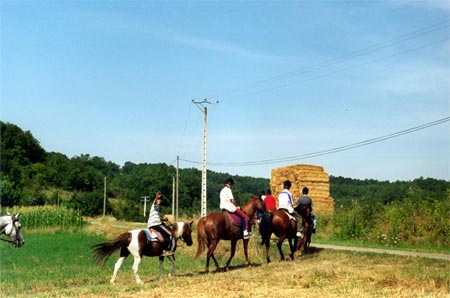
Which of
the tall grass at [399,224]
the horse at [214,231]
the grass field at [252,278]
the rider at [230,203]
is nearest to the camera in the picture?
the grass field at [252,278]

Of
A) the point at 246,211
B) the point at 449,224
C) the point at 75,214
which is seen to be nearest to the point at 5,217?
the point at 246,211

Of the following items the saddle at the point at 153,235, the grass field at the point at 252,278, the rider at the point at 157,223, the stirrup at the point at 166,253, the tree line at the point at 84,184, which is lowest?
the grass field at the point at 252,278

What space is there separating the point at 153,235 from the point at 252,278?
3.17 meters

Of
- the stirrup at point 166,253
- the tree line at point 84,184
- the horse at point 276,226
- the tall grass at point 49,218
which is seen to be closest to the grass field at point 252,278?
the stirrup at point 166,253

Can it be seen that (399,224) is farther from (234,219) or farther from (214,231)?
(214,231)

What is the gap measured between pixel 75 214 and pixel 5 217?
33362mm

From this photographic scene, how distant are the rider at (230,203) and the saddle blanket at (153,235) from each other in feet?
8.29

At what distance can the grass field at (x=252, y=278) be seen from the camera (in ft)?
43.3

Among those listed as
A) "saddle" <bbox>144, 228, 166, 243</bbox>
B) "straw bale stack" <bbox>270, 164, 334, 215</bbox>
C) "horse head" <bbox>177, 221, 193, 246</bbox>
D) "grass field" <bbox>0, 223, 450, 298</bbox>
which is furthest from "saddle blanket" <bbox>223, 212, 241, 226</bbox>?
"straw bale stack" <bbox>270, 164, 334, 215</bbox>

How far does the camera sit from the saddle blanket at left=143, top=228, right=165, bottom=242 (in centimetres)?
1638

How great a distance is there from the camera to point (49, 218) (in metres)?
46.9

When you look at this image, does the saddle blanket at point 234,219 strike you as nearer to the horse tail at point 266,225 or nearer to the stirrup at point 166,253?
the horse tail at point 266,225

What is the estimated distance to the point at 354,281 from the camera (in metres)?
14.1

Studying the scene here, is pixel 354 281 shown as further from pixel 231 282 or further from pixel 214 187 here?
pixel 214 187
